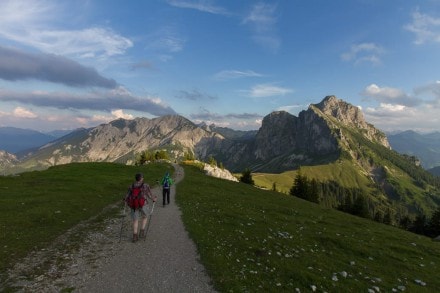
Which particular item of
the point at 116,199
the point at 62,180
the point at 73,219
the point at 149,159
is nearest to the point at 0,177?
the point at 62,180

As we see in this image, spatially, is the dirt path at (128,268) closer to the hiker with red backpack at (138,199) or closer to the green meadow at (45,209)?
the hiker with red backpack at (138,199)

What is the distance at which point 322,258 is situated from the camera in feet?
70.1

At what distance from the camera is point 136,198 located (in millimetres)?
22516

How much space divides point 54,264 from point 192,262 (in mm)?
7175

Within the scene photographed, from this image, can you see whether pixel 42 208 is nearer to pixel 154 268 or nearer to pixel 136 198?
pixel 136 198

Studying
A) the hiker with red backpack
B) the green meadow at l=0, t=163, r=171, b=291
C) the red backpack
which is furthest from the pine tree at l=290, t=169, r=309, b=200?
the red backpack

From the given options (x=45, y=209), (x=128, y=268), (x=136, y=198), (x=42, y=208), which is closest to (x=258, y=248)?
(x=128, y=268)

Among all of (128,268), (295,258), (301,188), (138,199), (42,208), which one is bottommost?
(301,188)

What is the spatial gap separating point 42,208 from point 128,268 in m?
19.1

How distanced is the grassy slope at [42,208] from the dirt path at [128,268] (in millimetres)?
2900

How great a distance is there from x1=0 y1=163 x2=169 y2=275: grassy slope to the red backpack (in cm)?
581

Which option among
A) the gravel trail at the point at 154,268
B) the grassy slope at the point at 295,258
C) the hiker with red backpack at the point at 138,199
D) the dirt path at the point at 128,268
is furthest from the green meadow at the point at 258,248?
the hiker with red backpack at the point at 138,199

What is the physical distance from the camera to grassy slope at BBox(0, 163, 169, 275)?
20594 millimetres

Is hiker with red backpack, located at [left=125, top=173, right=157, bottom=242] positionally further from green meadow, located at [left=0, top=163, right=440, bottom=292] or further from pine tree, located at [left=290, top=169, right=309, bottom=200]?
pine tree, located at [left=290, top=169, right=309, bottom=200]
